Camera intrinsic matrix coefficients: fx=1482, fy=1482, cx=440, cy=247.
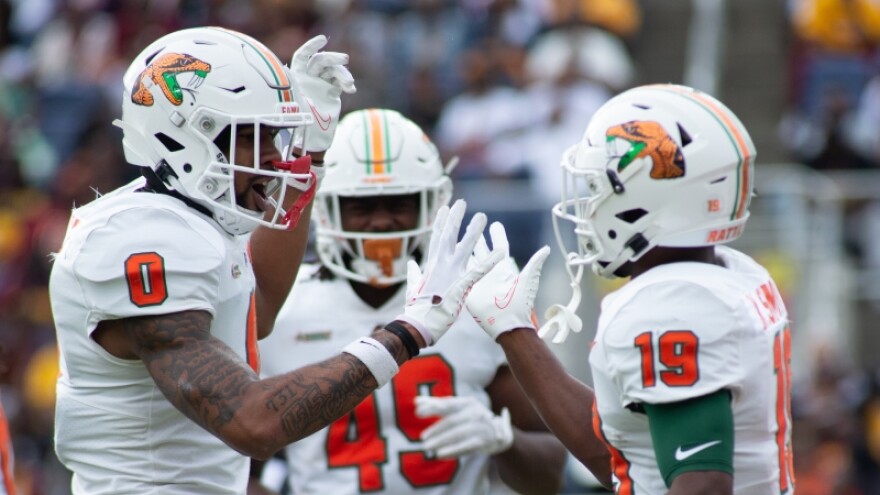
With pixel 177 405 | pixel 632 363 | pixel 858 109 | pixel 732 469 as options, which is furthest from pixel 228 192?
pixel 858 109

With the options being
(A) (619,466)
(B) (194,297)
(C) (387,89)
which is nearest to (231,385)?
(B) (194,297)

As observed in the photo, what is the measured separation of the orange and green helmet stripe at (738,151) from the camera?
139 inches

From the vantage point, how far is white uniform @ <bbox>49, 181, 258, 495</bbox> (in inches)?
129

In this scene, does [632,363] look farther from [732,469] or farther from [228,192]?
[228,192]

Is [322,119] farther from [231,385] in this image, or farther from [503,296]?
[231,385]

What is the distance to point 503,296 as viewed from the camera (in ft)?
12.4

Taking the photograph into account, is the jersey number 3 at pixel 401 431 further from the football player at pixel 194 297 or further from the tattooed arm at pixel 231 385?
the tattooed arm at pixel 231 385

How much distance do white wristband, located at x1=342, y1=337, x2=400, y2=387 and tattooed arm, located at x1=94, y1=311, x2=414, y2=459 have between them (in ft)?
0.05

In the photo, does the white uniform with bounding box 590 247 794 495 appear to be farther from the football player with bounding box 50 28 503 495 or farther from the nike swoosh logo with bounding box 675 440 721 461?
the football player with bounding box 50 28 503 495

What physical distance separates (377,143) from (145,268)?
159 cm

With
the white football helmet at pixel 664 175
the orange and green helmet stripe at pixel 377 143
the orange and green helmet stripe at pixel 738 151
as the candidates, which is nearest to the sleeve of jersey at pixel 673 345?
the white football helmet at pixel 664 175

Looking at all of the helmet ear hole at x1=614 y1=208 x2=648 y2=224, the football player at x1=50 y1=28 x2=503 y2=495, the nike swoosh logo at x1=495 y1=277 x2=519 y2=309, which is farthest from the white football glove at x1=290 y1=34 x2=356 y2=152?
the helmet ear hole at x1=614 y1=208 x2=648 y2=224

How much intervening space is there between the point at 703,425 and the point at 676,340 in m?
0.19

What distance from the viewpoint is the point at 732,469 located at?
320cm
